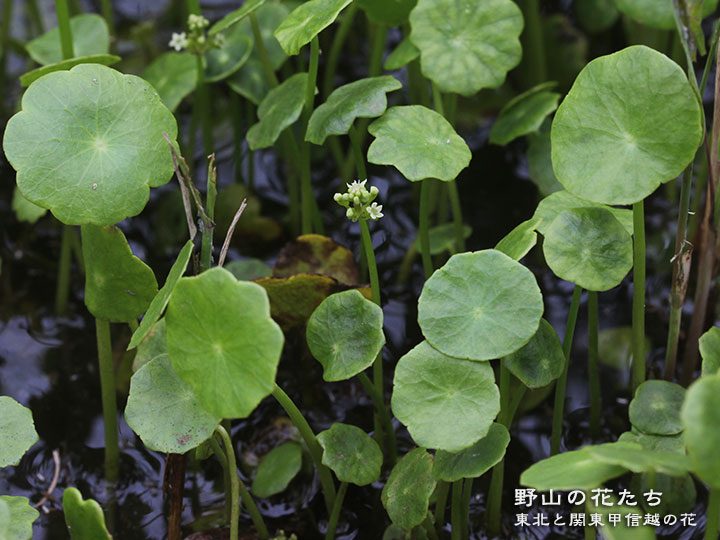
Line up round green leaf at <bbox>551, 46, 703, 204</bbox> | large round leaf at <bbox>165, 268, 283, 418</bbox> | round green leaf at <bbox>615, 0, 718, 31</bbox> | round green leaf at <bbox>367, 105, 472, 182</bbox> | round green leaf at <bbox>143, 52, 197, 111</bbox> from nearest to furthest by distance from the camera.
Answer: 1. large round leaf at <bbox>165, 268, 283, 418</bbox>
2. round green leaf at <bbox>551, 46, 703, 204</bbox>
3. round green leaf at <bbox>367, 105, 472, 182</bbox>
4. round green leaf at <bbox>615, 0, 718, 31</bbox>
5. round green leaf at <bbox>143, 52, 197, 111</bbox>

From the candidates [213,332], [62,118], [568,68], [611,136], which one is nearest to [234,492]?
[213,332]

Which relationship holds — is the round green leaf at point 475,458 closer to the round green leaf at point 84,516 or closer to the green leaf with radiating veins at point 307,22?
the round green leaf at point 84,516

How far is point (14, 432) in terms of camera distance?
1053 mm

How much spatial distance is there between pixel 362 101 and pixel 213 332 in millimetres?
452

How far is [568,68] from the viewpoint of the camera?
1.88m

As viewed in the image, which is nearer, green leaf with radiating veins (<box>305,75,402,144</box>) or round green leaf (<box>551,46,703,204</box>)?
round green leaf (<box>551,46,703,204</box>)

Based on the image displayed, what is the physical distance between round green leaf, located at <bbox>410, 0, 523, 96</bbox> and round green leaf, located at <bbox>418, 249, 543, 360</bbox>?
1.35 feet

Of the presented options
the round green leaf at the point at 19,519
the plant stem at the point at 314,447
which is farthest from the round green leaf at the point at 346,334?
the round green leaf at the point at 19,519

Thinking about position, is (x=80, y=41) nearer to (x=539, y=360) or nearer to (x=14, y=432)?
(x=14, y=432)

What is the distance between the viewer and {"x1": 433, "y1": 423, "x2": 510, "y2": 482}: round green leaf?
3.24 ft

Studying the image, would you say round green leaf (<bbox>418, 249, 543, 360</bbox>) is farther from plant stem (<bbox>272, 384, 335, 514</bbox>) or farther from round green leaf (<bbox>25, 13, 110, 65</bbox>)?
round green leaf (<bbox>25, 13, 110, 65</bbox>)

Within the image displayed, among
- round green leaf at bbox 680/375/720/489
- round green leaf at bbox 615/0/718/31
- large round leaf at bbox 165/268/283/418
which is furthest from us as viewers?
round green leaf at bbox 615/0/718/31

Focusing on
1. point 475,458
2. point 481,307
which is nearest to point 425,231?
point 481,307

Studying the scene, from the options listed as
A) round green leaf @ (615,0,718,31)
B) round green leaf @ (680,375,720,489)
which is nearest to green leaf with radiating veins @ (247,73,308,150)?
round green leaf @ (615,0,718,31)
